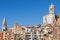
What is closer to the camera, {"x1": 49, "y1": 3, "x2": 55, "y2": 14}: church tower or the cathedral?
the cathedral

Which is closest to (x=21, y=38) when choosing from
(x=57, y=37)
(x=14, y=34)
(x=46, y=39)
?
(x=14, y=34)

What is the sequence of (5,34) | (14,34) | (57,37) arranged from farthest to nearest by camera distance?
(5,34)
(14,34)
(57,37)

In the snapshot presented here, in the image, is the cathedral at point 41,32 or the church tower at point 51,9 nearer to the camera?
the cathedral at point 41,32

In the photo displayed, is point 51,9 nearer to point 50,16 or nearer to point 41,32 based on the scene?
point 50,16

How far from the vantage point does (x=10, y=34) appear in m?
48.4

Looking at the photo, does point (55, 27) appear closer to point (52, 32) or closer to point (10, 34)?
point (52, 32)

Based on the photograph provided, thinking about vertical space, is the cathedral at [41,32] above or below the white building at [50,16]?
below

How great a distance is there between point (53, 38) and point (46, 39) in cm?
173

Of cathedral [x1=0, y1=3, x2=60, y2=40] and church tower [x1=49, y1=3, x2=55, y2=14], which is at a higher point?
church tower [x1=49, y1=3, x2=55, y2=14]

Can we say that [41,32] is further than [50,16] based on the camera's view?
No

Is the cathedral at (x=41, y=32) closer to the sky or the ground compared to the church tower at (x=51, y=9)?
closer to the ground

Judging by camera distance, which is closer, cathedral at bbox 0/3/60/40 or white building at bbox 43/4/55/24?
cathedral at bbox 0/3/60/40

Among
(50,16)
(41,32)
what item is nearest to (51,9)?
(50,16)

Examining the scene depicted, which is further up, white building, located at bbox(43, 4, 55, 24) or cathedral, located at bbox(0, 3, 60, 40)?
white building, located at bbox(43, 4, 55, 24)
